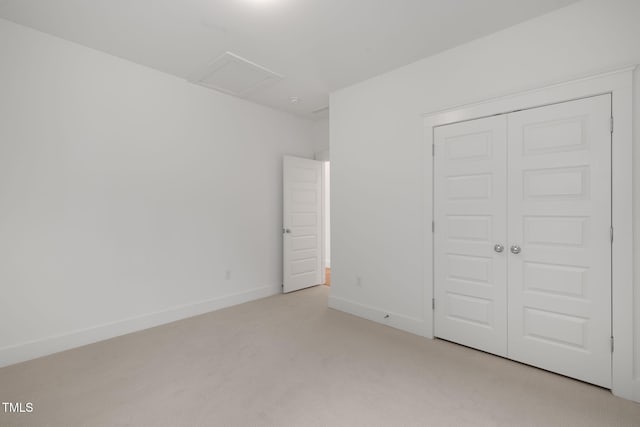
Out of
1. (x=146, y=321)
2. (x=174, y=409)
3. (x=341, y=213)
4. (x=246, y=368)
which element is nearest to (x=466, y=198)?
(x=341, y=213)

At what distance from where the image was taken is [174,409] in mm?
1924

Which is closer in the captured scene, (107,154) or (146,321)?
(107,154)

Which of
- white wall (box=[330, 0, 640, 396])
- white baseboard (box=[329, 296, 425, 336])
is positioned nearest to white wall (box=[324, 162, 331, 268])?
white wall (box=[330, 0, 640, 396])

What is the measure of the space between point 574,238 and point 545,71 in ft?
4.52

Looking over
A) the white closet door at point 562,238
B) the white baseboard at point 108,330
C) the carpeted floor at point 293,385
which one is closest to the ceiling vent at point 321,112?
the white closet door at point 562,238

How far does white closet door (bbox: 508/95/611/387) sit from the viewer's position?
7.02ft

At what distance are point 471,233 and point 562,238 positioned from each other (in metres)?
0.68

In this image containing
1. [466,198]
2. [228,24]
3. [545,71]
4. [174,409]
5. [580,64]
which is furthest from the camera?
[466,198]

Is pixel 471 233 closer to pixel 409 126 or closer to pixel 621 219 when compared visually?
pixel 621 219

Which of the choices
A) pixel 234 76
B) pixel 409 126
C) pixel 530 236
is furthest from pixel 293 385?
pixel 234 76

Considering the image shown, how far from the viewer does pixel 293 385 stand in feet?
7.17

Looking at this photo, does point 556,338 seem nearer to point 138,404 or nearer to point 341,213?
point 341,213

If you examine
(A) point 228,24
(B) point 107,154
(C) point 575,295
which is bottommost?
(C) point 575,295

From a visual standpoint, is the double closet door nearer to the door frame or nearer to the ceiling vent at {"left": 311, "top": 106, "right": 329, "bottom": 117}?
the door frame
